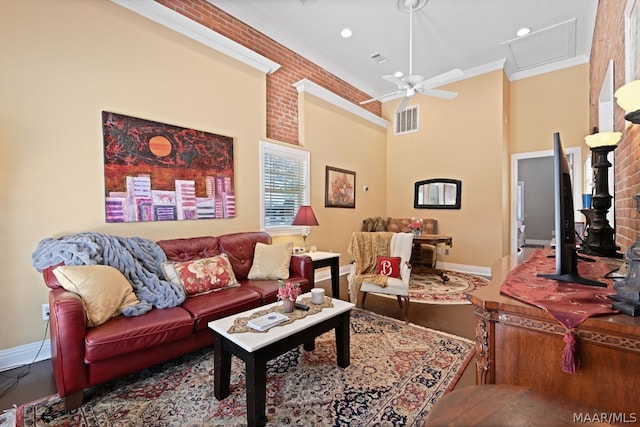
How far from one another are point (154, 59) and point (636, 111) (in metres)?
3.83

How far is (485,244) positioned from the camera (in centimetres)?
539

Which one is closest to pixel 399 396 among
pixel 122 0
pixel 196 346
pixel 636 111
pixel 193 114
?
pixel 196 346

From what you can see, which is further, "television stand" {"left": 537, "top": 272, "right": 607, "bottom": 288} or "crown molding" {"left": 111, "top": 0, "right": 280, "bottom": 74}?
"crown molding" {"left": 111, "top": 0, "right": 280, "bottom": 74}

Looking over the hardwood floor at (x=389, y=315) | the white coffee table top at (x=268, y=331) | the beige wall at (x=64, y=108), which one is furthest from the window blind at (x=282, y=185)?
the white coffee table top at (x=268, y=331)

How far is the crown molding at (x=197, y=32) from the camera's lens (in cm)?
289

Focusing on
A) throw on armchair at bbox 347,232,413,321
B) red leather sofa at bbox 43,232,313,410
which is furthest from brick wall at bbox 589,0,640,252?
red leather sofa at bbox 43,232,313,410

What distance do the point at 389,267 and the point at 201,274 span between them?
2.08m

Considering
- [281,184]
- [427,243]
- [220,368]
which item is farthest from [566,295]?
[427,243]

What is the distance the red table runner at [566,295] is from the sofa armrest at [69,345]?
236cm

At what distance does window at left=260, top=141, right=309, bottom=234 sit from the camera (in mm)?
4129

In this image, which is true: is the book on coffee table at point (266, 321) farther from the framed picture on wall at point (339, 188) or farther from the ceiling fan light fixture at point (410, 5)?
the ceiling fan light fixture at point (410, 5)

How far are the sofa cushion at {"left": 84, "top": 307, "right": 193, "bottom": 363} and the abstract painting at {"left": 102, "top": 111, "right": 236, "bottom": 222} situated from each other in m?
1.20

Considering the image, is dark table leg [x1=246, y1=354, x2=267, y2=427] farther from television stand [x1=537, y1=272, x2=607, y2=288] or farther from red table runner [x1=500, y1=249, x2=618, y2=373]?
television stand [x1=537, y1=272, x2=607, y2=288]

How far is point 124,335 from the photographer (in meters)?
1.88
